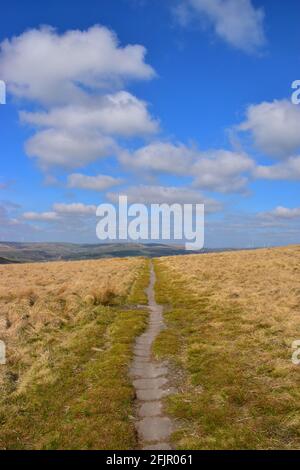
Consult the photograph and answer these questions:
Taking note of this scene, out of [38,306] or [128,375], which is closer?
[128,375]

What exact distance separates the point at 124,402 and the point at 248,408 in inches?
152

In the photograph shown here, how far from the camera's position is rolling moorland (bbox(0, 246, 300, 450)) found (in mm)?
11125

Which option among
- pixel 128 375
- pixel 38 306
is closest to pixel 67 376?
pixel 128 375

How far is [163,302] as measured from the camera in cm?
3378

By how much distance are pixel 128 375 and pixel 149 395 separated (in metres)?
1.98

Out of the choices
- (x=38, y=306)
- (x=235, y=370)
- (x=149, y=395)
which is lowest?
(x=149, y=395)

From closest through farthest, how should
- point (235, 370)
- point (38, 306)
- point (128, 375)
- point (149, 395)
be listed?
point (149, 395) → point (235, 370) → point (128, 375) → point (38, 306)

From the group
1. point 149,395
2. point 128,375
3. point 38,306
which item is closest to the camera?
point 149,395

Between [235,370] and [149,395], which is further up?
[235,370]

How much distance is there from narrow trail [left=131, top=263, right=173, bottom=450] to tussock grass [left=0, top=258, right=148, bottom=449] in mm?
347

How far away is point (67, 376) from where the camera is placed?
1577cm

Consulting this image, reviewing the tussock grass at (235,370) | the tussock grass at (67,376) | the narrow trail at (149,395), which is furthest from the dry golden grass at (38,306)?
the tussock grass at (235,370)

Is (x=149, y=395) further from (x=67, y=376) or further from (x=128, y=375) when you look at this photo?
(x=67, y=376)
